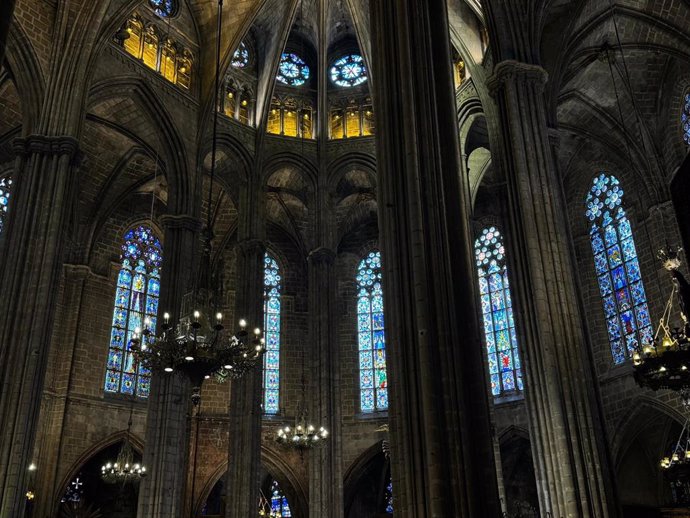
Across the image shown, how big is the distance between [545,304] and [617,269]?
10964 mm

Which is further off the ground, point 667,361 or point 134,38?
point 134,38

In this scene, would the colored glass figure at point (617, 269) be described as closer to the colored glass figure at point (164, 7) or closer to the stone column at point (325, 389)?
the stone column at point (325, 389)

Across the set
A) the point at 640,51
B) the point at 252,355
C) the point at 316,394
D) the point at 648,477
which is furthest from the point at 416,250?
the point at 648,477

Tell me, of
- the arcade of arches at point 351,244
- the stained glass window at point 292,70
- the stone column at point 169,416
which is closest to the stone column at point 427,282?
the arcade of arches at point 351,244

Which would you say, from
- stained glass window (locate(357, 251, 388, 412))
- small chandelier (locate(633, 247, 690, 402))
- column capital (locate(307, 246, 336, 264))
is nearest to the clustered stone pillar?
small chandelier (locate(633, 247, 690, 402))

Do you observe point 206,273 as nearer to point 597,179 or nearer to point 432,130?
point 432,130

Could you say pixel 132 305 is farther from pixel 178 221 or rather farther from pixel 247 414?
pixel 247 414

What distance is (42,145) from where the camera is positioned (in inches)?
658

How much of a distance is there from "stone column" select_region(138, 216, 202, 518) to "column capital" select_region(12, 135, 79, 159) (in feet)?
13.4

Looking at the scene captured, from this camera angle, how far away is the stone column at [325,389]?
62.4 ft

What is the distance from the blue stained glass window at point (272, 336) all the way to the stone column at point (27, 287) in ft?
38.2

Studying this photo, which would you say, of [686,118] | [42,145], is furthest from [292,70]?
[686,118]

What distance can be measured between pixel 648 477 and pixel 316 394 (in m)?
11.3

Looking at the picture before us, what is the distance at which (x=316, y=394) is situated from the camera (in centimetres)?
2023
